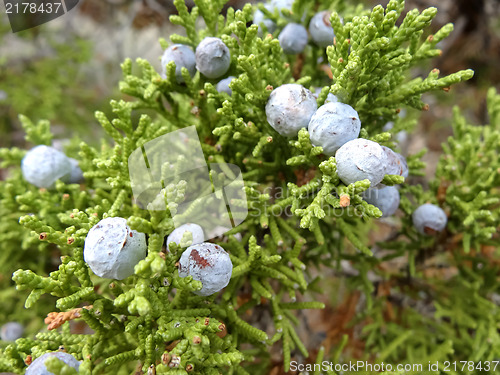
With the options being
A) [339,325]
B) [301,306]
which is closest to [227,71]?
[301,306]

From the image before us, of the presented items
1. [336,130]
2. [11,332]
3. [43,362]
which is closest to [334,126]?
[336,130]

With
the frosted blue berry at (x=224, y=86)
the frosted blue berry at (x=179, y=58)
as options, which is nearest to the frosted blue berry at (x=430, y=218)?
the frosted blue berry at (x=224, y=86)

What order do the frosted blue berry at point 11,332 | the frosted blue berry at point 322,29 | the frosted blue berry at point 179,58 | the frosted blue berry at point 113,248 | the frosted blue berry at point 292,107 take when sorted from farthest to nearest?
the frosted blue berry at point 11,332 → the frosted blue berry at point 322,29 → the frosted blue berry at point 179,58 → the frosted blue berry at point 292,107 → the frosted blue berry at point 113,248

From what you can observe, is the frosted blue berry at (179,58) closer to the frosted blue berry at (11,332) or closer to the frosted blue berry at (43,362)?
the frosted blue berry at (43,362)

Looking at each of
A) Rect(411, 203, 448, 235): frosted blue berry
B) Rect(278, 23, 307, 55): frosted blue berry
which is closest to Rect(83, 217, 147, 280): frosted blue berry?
Rect(278, 23, 307, 55): frosted blue berry

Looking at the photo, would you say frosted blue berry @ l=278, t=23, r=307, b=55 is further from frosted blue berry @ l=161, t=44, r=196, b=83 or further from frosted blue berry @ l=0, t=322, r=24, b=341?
frosted blue berry @ l=0, t=322, r=24, b=341

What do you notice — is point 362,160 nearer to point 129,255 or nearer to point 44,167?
point 129,255
